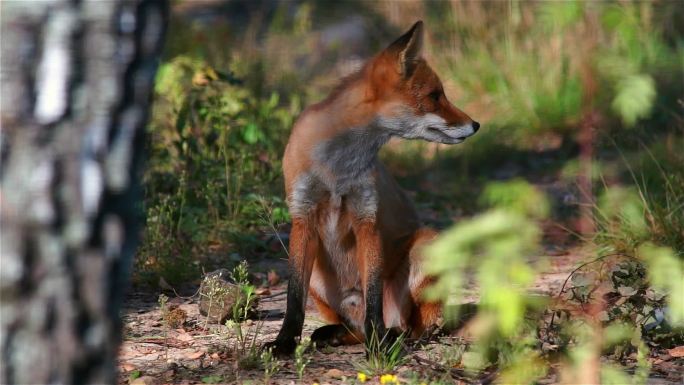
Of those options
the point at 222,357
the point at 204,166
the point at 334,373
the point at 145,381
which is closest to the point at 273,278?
the point at 204,166

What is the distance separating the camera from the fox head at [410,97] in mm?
5047

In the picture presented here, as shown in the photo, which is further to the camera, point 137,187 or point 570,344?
point 570,344

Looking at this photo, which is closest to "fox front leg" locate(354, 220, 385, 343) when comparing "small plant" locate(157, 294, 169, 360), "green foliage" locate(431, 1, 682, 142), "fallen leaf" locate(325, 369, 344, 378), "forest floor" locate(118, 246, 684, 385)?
"forest floor" locate(118, 246, 684, 385)

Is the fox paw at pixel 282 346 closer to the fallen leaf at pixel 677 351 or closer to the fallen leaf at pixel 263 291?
the fallen leaf at pixel 263 291

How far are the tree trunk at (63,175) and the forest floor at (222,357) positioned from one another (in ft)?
5.01

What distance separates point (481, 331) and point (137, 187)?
1.24m

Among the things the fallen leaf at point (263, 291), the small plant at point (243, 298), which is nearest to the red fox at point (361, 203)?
the small plant at point (243, 298)

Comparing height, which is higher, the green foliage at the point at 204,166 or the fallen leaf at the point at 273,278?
the green foliage at the point at 204,166

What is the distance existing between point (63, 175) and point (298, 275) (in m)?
2.30

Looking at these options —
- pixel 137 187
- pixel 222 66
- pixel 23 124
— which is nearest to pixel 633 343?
pixel 137 187

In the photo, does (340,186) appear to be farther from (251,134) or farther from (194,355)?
(251,134)

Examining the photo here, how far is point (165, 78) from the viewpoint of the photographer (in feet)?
27.1

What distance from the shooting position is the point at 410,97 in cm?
508

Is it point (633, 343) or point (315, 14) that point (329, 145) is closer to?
point (633, 343)
